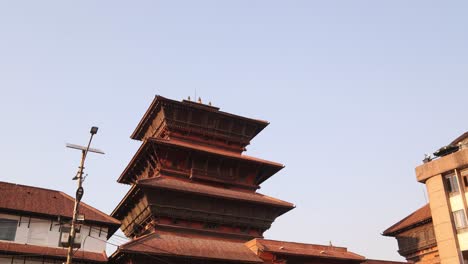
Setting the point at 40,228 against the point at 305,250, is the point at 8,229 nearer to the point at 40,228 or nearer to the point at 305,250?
the point at 40,228

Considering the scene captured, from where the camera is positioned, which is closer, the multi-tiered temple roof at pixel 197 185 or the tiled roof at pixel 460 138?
the multi-tiered temple roof at pixel 197 185

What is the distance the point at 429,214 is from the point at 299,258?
51.7ft

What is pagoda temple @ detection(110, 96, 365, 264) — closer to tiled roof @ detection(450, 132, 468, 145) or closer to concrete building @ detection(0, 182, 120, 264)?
concrete building @ detection(0, 182, 120, 264)

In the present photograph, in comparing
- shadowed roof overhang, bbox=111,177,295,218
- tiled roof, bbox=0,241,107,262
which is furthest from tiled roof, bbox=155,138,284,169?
tiled roof, bbox=0,241,107,262

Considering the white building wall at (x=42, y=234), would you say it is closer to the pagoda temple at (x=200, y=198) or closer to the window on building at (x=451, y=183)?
the pagoda temple at (x=200, y=198)

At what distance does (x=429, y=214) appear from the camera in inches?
1497

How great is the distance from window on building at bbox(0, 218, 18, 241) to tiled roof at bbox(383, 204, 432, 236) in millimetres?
30625

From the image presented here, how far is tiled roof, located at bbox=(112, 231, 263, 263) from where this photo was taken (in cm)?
2472

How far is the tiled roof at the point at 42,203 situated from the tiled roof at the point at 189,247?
328cm

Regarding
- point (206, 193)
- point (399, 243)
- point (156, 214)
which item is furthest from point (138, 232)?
point (399, 243)

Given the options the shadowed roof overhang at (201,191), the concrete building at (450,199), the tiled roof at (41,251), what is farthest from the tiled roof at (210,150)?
the concrete building at (450,199)

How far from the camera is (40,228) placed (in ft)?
85.8

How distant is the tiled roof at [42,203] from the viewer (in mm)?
26359

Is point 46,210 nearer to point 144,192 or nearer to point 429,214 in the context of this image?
point 144,192
